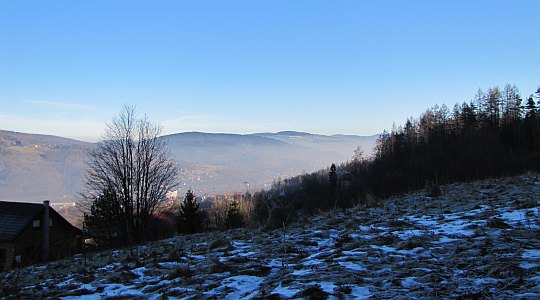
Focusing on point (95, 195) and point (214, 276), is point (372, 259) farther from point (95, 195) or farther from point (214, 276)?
point (95, 195)

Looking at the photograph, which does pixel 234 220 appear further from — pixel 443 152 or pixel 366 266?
pixel 443 152

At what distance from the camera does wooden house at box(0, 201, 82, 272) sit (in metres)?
32.4

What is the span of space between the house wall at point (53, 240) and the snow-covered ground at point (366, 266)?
30.3 m

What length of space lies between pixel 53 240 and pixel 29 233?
355 centimetres

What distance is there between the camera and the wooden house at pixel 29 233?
3238cm

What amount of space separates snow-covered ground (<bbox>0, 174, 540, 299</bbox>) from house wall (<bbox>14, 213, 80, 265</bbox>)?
30.3 m

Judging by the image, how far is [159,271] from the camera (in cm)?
602

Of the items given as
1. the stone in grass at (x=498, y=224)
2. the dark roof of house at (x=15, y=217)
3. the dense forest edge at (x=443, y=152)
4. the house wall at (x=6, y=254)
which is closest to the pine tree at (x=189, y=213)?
the dense forest edge at (x=443, y=152)

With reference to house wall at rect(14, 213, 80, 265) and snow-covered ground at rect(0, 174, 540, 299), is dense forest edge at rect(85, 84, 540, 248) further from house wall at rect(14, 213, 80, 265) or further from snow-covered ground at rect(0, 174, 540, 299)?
snow-covered ground at rect(0, 174, 540, 299)

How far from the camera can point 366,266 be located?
4570mm

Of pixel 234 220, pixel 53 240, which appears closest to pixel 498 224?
pixel 234 220

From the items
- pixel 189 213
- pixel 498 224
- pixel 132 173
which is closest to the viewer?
pixel 498 224

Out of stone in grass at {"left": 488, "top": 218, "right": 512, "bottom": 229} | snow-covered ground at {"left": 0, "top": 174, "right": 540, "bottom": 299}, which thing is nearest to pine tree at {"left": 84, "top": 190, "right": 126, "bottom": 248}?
snow-covered ground at {"left": 0, "top": 174, "right": 540, "bottom": 299}

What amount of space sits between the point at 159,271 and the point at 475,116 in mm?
75451
